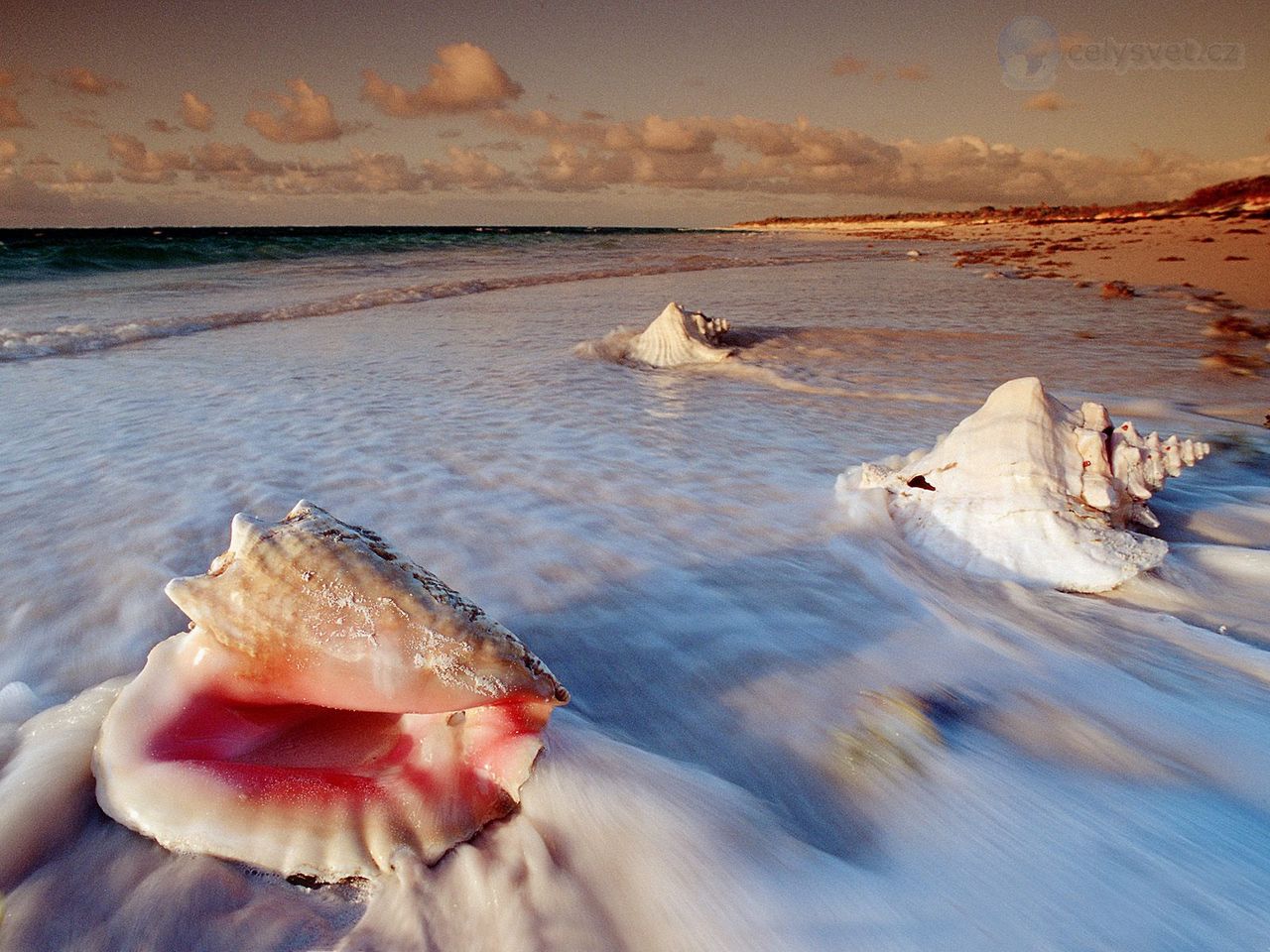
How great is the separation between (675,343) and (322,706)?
5065mm

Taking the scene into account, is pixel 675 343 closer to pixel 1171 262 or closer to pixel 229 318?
pixel 229 318

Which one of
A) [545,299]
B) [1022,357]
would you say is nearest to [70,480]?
[1022,357]

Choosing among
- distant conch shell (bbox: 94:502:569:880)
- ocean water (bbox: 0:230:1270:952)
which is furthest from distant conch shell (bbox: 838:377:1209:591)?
distant conch shell (bbox: 94:502:569:880)

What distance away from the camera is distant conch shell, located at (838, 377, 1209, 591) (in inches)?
86.3

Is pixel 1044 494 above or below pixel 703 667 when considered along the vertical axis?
above

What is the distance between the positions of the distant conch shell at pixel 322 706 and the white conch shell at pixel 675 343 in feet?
16.0

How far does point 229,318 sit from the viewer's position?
28.8 feet

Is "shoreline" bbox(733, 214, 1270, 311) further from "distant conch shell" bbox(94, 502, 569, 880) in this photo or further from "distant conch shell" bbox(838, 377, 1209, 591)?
"distant conch shell" bbox(94, 502, 569, 880)

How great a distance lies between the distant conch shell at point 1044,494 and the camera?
7.19 feet

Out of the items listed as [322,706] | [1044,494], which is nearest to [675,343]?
[1044,494]

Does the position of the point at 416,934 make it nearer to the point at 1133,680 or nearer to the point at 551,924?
the point at 551,924

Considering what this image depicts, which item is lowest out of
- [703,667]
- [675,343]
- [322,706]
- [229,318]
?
[229,318]

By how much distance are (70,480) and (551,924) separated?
3059mm

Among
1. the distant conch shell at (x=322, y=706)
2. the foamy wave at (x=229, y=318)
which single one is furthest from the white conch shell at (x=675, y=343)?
the foamy wave at (x=229, y=318)
